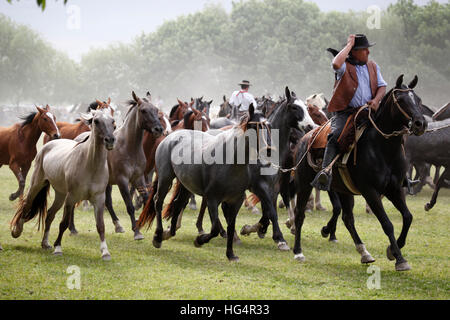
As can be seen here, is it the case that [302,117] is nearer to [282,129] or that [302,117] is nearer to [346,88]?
[282,129]

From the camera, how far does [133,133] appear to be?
10242 millimetres

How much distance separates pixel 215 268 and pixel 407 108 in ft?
11.0

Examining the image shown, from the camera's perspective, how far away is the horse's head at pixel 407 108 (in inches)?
266

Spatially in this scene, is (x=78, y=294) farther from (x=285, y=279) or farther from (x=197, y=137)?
(x=197, y=137)

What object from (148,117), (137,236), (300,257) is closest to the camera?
(300,257)

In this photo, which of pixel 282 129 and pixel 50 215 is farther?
pixel 282 129

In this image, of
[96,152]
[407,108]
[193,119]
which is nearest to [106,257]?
[96,152]

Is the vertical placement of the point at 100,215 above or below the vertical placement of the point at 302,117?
below

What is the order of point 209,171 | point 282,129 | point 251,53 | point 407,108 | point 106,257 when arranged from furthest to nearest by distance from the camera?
point 251,53, point 282,129, point 209,171, point 106,257, point 407,108

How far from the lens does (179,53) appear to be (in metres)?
61.7

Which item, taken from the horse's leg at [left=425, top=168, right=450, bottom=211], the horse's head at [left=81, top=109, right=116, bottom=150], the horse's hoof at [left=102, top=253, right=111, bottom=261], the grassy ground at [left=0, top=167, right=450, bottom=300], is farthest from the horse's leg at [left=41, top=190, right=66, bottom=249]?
the horse's leg at [left=425, top=168, right=450, bottom=211]

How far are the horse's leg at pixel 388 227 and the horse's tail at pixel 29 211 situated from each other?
5.19 meters

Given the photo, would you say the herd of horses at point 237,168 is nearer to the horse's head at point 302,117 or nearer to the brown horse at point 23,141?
the horse's head at point 302,117

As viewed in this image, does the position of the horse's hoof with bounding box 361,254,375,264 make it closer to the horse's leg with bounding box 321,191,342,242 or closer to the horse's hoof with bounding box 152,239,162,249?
the horse's leg with bounding box 321,191,342,242
